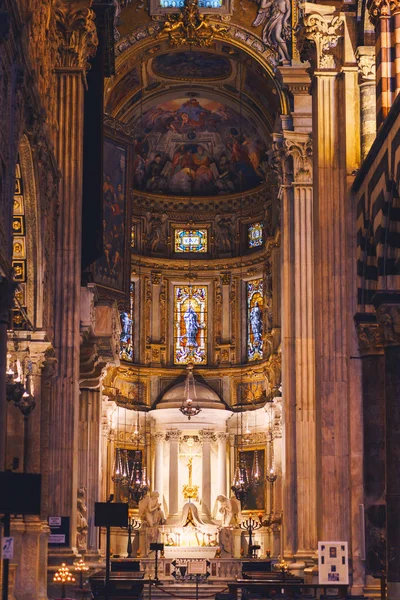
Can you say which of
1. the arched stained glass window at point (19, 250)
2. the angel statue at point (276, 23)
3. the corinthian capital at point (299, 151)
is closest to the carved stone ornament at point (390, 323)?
the arched stained glass window at point (19, 250)

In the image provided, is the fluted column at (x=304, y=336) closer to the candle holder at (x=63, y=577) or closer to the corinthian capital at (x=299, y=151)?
the corinthian capital at (x=299, y=151)

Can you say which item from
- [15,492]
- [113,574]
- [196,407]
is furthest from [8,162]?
[196,407]

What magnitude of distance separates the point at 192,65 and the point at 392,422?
2491cm

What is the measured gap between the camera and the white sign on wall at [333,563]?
2247cm

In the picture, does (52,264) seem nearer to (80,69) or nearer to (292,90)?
(80,69)

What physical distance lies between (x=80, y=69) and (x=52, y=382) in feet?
23.2

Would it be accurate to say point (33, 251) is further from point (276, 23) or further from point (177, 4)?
point (177, 4)

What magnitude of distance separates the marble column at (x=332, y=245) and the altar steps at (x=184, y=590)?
13.6 m

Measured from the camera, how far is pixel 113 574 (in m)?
35.1

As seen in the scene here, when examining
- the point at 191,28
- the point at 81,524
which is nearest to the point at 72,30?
the point at 191,28

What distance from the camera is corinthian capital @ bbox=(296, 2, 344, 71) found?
26312 mm

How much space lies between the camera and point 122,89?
143 ft

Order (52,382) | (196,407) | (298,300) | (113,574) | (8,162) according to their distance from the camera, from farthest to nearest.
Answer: (196,407)
(298,300)
(113,574)
(52,382)
(8,162)

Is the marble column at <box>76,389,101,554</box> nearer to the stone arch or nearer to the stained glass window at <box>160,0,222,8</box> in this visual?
the stained glass window at <box>160,0,222,8</box>
